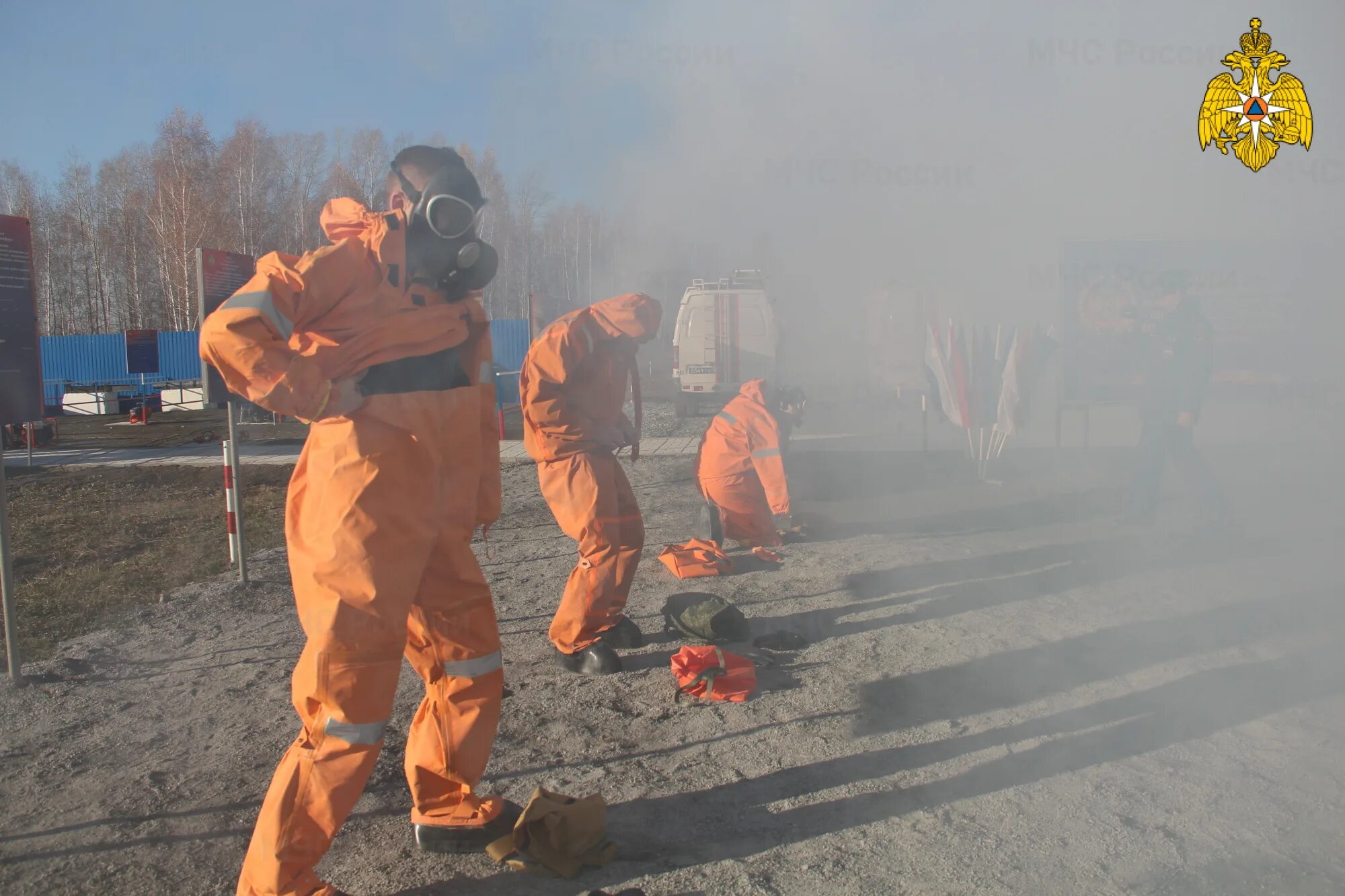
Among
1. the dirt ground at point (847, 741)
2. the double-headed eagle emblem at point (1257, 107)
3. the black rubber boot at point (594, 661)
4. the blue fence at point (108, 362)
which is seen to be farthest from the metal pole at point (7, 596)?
the blue fence at point (108, 362)

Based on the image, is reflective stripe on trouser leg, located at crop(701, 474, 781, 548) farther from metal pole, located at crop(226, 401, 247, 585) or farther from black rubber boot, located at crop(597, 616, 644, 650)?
metal pole, located at crop(226, 401, 247, 585)

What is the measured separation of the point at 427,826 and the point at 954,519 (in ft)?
17.8

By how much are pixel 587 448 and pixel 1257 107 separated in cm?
456

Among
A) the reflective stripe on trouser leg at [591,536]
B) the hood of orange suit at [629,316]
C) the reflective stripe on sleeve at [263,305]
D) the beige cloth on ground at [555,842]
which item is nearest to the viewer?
the reflective stripe on sleeve at [263,305]

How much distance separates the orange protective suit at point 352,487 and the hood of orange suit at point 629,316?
173 cm

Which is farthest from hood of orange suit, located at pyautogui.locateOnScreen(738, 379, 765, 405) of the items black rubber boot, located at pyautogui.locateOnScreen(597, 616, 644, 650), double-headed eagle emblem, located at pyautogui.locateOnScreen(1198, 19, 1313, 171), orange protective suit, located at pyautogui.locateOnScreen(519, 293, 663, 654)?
double-headed eagle emblem, located at pyautogui.locateOnScreen(1198, 19, 1313, 171)

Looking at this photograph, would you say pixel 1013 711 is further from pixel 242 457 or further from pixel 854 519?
pixel 242 457

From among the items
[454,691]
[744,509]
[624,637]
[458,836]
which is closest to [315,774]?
[454,691]

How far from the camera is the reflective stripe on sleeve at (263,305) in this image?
1.82 meters

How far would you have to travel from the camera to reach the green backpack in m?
3.96

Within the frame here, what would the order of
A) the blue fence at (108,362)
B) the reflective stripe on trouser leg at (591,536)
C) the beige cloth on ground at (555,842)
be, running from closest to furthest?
1. the beige cloth on ground at (555,842)
2. the reflective stripe on trouser leg at (591,536)
3. the blue fence at (108,362)

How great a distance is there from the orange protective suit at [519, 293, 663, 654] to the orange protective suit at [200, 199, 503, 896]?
1.50 m

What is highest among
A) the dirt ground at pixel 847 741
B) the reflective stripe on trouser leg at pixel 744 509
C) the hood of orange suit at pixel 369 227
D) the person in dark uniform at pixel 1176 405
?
the hood of orange suit at pixel 369 227

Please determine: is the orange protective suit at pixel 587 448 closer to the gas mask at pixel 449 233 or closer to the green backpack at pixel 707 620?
the green backpack at pixel 707 620
